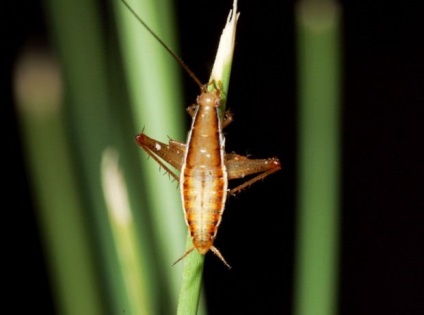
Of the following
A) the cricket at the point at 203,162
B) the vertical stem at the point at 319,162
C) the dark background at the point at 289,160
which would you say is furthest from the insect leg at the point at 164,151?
the dark background at the point at 289,160

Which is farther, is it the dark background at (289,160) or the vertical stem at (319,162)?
the dark background at (289,160)

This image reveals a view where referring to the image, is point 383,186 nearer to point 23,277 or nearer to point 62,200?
point 23,277

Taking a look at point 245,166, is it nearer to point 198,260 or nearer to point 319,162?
point 319,162

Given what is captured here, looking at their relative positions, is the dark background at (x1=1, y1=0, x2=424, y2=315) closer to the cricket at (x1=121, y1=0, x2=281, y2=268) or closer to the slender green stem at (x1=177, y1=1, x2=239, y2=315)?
the cricket at (x1=121, y1=0, x2=281, y2=268)

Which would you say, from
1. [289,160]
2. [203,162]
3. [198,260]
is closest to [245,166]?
[203,162]

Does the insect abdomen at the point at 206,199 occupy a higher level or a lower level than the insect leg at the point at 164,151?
lower

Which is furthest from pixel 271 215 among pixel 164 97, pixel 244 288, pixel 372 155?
pixel 164 97

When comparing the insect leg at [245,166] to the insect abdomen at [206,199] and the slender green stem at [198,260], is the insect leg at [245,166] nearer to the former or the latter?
the insect abdomen at [206,199]
